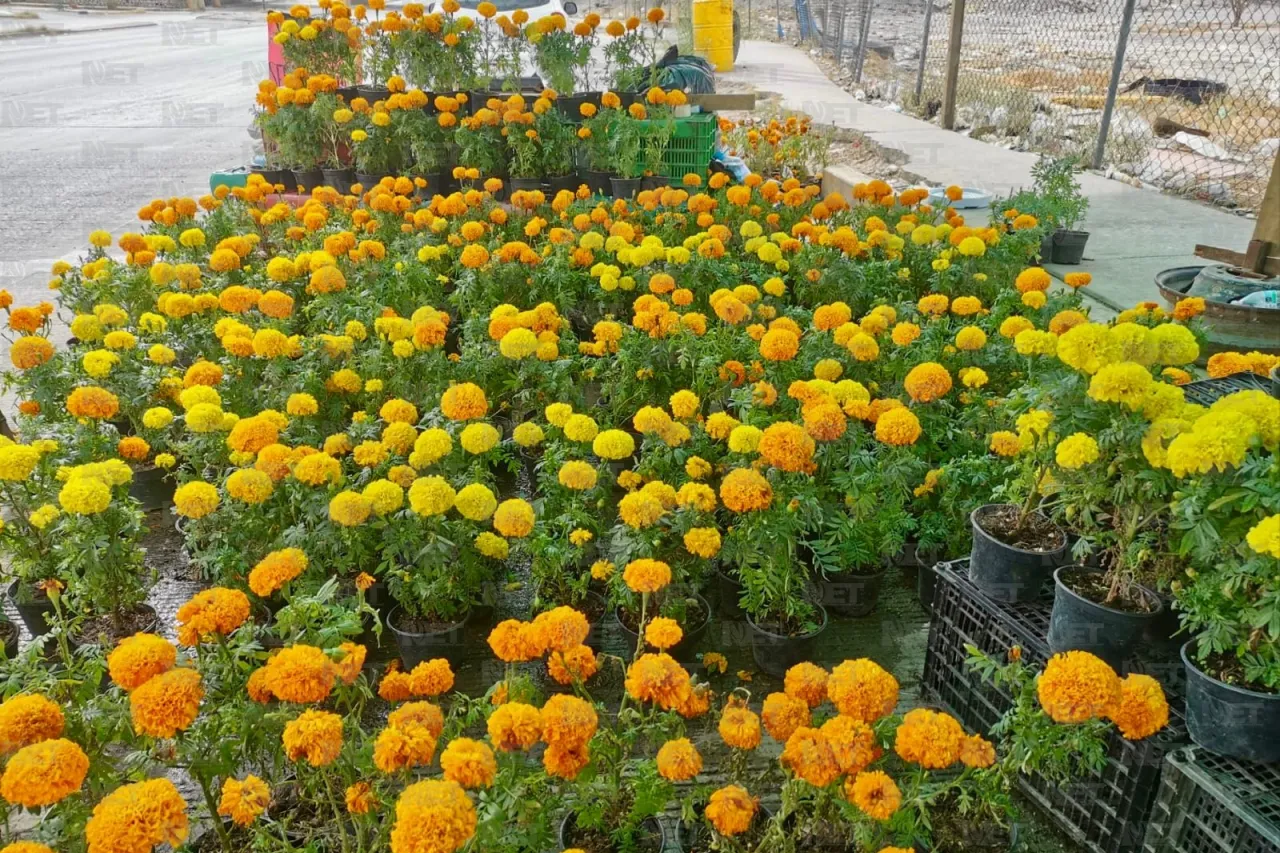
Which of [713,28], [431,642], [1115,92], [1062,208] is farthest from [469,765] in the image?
[713,28]

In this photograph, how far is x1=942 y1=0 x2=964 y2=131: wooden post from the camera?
10.0 m

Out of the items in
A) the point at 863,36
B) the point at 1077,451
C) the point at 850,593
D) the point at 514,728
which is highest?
the point at 863,36

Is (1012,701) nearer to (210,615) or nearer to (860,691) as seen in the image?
(860,691)

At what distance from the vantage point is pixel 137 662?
167 cm

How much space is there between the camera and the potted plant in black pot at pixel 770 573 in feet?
7.59

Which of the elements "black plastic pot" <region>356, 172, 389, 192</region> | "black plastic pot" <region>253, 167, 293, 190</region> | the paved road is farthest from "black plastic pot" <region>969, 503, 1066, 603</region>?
the paved road

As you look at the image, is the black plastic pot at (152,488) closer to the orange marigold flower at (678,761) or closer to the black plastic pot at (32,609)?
the black plastic pot at (32,609)

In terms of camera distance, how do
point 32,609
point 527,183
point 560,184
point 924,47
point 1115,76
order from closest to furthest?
1. point 32,609
2. point 527,183
3. point 560,184
4. point 1115,76
5. point 924,47

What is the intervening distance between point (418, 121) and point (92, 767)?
15.9 ft

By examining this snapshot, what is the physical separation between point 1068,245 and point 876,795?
5.42 metres

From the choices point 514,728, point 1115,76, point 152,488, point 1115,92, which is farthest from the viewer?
point 1115,92

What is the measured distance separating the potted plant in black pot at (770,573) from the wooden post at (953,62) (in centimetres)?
925

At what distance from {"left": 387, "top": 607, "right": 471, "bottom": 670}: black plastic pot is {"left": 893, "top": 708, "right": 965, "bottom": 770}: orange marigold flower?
1.45 m

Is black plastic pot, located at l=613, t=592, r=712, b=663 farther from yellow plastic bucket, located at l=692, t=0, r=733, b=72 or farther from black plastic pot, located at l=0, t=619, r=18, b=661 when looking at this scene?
yellow plastic bucket, located at l=692, t=0, r=733, b=72
